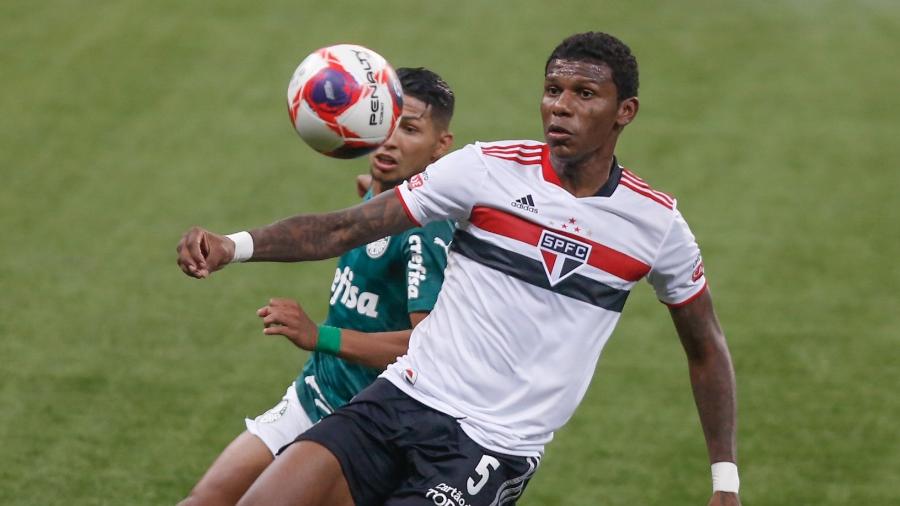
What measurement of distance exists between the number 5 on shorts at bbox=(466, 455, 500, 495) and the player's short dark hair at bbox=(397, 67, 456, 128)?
1865mm

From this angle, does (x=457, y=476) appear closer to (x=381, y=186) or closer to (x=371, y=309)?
(x=371, y=309)

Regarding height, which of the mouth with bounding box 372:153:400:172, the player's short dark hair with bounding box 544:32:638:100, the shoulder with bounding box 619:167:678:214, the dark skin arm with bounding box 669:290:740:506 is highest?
the player's short dark hair with bounding box 544:32:638:100

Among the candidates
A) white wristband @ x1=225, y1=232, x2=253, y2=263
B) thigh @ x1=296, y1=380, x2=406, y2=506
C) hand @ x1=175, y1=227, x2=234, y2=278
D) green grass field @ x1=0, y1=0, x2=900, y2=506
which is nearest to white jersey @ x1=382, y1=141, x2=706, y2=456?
thigh @ x1=296, y1=380, x2=406, y2=506

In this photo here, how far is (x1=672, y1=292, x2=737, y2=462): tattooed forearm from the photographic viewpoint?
18.3 feet

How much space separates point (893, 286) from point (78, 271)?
22.5ft

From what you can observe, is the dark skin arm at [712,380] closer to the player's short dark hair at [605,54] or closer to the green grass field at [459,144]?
the player's short dark hair at [605,54]

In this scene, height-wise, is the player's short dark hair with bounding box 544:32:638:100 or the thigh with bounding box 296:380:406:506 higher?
the player's short dark hair with bounding box 544:32:638:100

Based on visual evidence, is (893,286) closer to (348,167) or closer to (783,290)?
(783,290)

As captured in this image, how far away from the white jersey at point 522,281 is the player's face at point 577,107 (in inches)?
5.6

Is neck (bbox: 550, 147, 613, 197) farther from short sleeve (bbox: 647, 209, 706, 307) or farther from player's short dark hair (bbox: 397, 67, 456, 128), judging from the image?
player's short dark hair (bbox: 397, 67, 456, 128)

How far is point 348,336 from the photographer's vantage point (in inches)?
220

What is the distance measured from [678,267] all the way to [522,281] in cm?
63

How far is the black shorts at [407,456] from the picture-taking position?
499 centimetres

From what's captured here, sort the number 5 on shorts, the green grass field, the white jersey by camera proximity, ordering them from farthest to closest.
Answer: the green grass field → the white jersey → the number 5 on shorts
